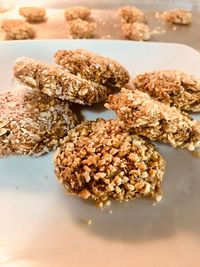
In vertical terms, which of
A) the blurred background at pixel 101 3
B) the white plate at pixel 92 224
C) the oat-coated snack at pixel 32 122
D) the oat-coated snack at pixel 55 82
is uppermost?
the oat-coated snack at pixel 55 82

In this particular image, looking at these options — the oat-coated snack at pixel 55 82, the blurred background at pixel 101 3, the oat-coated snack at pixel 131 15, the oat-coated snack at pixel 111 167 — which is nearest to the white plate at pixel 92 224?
the oat-coated snack at pixel 111 167

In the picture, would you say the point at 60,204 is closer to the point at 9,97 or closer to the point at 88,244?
the point at 88,244

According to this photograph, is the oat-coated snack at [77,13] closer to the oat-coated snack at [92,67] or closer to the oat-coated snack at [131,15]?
the oat-coated snack at [131,15]

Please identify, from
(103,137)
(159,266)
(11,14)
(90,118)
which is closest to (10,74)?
(90,118)

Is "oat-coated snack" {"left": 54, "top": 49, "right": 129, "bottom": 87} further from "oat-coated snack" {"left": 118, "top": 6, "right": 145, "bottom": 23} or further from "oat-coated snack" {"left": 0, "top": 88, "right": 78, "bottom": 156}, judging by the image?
"oat-coated snack" {"left": 118, "top": 6, "right": 145, "bottom": 23}

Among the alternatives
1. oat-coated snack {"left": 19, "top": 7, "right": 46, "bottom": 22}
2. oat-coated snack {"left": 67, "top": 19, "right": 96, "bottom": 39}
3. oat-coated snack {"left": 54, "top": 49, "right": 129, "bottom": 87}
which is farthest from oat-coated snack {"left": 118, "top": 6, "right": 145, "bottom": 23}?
oat-coated snack {"left": 54, "top": 49, "right": 129, "bottom": 87}

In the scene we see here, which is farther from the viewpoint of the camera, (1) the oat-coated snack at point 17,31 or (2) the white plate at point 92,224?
(1) the oat-coated snack at point 17,31
